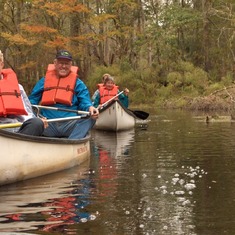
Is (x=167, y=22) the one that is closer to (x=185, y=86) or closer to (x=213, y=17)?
(x=213, y=17)

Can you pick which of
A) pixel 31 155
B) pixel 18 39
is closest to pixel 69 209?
pixel 31 155

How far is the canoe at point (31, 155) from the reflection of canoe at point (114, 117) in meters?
5.66

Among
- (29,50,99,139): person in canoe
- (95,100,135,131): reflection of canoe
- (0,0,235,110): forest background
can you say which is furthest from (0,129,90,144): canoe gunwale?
(0,0,235,110): forest background

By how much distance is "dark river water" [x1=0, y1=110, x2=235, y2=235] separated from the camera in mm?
3938

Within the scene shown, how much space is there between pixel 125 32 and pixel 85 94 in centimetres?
2096

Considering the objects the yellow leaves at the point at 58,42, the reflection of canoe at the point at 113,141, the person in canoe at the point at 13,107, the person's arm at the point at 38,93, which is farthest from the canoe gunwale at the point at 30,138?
the yellow leaves at the point at 58,42

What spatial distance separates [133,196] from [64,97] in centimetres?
325

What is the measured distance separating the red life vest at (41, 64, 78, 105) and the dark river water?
101 centimetres

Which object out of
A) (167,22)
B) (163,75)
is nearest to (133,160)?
(163,75)

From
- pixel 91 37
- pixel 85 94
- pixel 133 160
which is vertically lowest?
pixel 133 160

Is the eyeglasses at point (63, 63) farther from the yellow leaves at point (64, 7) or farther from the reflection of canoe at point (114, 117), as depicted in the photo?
the yellow leaves at point (64, 7)

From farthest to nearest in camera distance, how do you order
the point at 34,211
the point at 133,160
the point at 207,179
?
the point at 133,160 < the point at 207,179 < the point at 34,211

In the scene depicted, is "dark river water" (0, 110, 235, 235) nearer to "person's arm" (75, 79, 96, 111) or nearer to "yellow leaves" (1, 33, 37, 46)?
"person's arm" (75, 79, 96, 111)

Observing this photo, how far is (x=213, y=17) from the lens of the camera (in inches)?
1184
